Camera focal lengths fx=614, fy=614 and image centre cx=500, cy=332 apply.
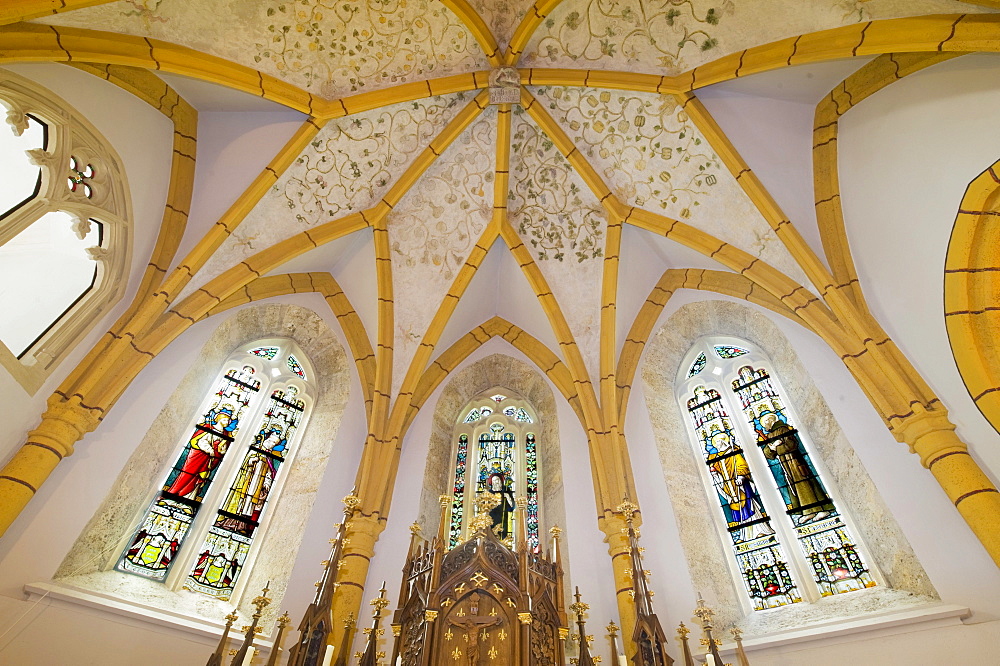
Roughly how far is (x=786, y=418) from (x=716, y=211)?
283 centimetres

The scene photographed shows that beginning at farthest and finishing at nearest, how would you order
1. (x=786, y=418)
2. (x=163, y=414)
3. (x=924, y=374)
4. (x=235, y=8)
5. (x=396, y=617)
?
(x=786, y=418) → (x=163, y=414) → (x=235, y=8) → (x=924, y=374) → (x=396, y=617)

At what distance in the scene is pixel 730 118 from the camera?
25.7 feet

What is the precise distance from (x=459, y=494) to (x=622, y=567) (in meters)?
2.62

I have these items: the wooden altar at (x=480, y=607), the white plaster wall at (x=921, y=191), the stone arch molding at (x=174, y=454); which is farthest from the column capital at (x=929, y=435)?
the stone arch molding at (x=174, y=454)

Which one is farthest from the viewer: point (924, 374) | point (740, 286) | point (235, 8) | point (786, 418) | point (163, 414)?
point (740, 286)

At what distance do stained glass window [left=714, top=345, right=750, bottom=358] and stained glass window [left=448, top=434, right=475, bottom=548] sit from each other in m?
3.97

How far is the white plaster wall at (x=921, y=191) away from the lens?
18.9 ft

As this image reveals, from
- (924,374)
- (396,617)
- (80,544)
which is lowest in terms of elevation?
(396,617)

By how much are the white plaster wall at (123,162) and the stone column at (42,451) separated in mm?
124

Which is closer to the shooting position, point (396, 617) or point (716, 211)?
point (396, 617)

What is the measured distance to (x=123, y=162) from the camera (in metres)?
6.89

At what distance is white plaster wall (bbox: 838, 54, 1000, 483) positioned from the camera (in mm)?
5746

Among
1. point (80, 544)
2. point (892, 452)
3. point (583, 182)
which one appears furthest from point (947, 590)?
point (80, 544)

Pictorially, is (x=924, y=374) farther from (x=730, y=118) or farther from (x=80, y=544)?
(x=80, y=544)
